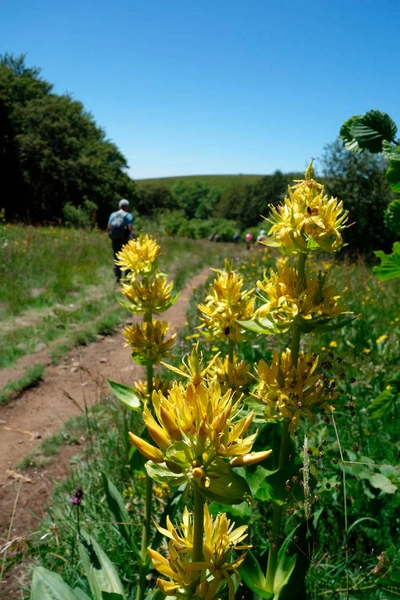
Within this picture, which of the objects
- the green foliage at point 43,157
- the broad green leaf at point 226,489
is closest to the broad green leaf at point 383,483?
the broad green leaf at point 226,489

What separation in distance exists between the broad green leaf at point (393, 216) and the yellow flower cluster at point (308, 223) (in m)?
0.53

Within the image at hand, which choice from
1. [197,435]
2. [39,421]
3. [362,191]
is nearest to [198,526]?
[197,435]

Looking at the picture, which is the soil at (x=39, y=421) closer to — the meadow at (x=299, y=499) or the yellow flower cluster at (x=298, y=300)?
the meadow at (x=299, y=499)

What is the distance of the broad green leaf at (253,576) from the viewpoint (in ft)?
4.77

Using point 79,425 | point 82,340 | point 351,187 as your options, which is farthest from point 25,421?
point 351,187

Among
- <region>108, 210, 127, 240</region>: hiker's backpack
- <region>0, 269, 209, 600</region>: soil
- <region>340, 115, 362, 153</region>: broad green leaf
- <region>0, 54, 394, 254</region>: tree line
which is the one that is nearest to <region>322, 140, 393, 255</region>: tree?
<region>0, 54, 394, 254</region>: tree line

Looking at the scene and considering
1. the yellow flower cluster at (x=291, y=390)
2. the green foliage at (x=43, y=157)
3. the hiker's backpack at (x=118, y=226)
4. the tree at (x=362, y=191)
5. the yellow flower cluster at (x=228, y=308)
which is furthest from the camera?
the green foliage at (x=43, y=157)

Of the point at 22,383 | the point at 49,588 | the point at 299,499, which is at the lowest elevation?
the point at 22,383

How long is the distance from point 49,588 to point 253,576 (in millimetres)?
700

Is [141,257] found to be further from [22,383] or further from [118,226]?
[118,226]

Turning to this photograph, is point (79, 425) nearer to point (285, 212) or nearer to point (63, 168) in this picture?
point (285, 212)

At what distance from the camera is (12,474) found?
12.3 feet

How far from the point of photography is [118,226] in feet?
30.7

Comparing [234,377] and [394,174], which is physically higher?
[394,174]
